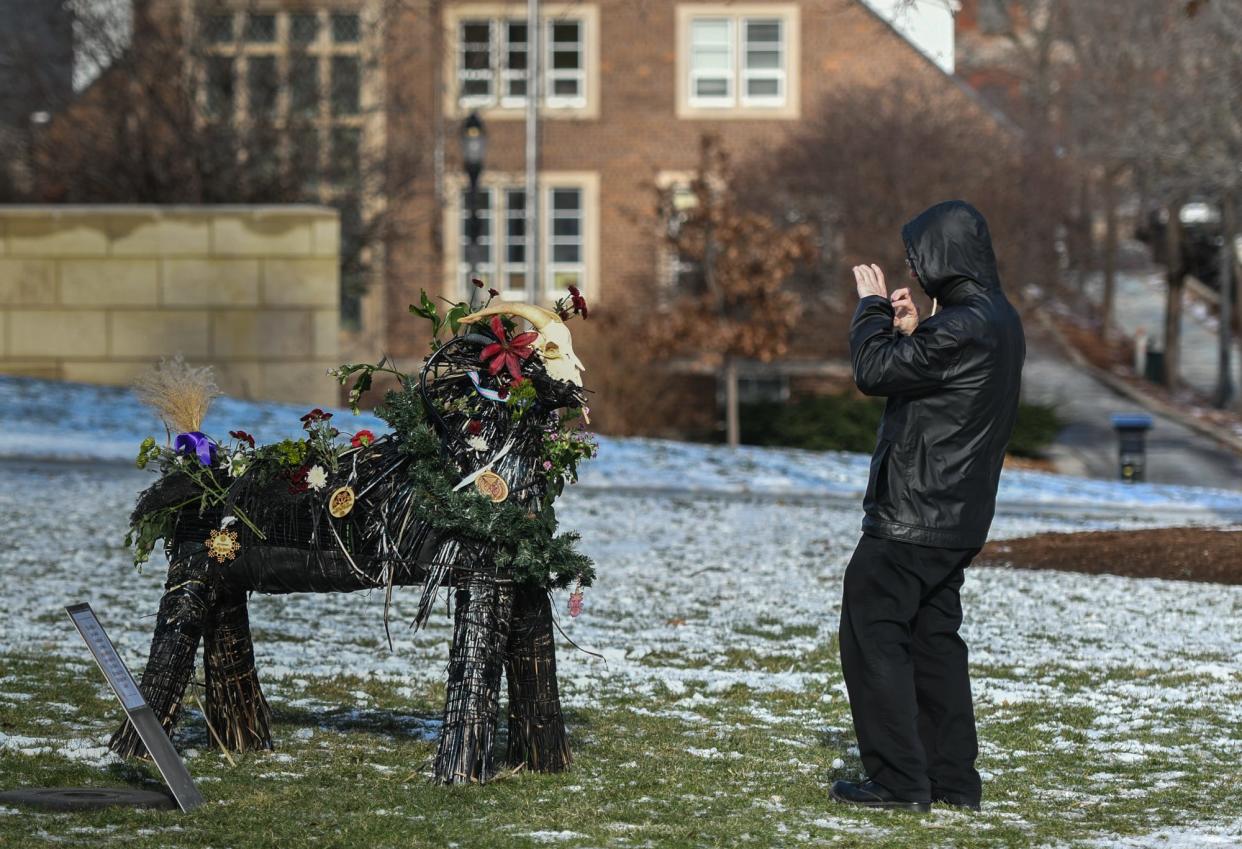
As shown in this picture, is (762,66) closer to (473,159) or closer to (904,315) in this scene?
(473,159)

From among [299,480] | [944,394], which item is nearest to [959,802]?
[944,394]

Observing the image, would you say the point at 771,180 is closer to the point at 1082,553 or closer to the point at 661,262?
the point at 661,262

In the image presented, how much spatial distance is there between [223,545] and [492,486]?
0.92 meters

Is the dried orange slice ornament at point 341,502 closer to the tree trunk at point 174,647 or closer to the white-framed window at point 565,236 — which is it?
the tree trunk at point 174,647

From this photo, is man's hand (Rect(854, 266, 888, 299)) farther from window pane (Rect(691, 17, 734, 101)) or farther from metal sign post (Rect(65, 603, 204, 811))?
window pane (Rect(691, 17, 734, 101))

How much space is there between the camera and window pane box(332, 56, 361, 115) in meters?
26.6

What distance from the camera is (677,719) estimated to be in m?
6.84

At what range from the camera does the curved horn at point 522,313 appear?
554cm

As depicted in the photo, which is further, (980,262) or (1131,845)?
(980,262)

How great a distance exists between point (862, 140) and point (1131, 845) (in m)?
27.5

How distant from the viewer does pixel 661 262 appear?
34625 millimetres

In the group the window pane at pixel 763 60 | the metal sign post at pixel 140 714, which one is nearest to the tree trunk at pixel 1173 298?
the window pane at pixel 763 60

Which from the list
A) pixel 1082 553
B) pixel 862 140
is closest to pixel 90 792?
pixel 1082 553

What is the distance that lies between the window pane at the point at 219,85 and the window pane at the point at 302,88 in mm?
888
